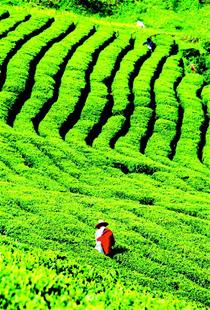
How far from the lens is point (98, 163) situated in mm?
19484

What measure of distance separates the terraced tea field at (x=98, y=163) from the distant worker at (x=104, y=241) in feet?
0.67

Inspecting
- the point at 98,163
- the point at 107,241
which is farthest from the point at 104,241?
the point at 98,163

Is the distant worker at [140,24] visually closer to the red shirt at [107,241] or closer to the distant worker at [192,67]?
the distant worker at [192,67]

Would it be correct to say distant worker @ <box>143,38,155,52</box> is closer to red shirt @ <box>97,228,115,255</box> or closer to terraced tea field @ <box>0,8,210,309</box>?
terraced tea field @ <box>0,8,210,309</box>

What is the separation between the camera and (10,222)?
41.1ft

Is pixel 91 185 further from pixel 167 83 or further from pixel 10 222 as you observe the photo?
pixel 167 83

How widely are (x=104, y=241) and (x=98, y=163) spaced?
7.48m

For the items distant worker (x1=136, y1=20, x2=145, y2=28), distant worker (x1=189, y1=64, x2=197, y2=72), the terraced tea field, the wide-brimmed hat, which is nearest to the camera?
the terraced tea field

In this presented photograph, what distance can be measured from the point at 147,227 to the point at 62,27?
893 inches

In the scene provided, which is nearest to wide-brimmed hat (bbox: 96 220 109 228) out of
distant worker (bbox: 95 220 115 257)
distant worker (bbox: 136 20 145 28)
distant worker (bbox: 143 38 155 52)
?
distant worker (bbox: 95 220 115 257)

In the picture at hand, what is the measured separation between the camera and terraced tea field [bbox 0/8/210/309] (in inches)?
405

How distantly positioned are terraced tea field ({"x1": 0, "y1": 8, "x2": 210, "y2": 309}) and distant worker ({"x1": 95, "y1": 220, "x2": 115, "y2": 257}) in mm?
204

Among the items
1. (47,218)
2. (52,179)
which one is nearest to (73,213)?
(47,218)

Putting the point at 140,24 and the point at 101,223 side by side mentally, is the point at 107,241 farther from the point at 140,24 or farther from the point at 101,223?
the point at 140,24
